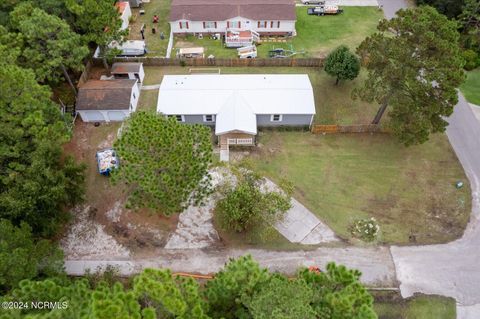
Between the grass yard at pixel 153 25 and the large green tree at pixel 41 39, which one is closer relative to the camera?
the large green tree at pixel 41 39

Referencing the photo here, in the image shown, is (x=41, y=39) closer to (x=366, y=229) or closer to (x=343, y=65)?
(x=343, y=65)

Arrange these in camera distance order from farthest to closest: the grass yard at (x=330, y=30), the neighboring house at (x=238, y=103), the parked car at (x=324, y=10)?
the parked car at (x=324, y=10) < the grass yard at (x=330, y=30) < the neighboring house at (x=238, y=103)

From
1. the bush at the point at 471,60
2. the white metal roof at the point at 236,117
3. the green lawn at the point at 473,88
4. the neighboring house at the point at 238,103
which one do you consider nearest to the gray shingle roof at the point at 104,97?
the neighboring house at the point at 238,103

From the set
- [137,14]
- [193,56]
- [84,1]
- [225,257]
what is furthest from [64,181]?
[137,14]

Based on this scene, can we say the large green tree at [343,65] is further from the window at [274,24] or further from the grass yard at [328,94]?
the window at [274,24]

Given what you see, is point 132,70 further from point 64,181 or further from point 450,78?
point 450,78

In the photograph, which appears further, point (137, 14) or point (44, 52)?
point (137, 14)

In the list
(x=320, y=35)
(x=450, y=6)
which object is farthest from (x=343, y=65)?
(x=450, y=6)
